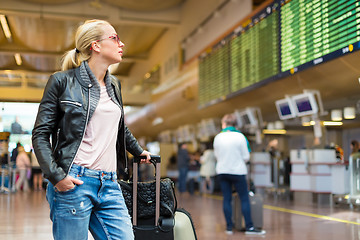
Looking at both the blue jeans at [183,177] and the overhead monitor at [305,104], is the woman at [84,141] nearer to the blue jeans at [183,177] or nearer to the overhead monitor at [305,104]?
the overhead monitor at [305,104]

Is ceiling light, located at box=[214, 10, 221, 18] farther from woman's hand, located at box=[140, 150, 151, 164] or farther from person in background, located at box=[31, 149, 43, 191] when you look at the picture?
woman's hand, located at box=[140, 150, 151, 164]

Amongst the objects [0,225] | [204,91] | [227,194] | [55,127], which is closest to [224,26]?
[204,91]

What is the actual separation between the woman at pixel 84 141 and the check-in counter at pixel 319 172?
10.2 meters

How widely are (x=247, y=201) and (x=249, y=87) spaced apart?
4402mm

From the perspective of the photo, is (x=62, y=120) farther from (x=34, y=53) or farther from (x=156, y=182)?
(x=34, y=53)

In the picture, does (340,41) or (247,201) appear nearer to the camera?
(247,201)

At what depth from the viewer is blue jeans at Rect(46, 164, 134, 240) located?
7.20 ft

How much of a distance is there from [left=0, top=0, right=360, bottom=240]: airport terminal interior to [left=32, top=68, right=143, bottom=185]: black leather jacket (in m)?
0.45

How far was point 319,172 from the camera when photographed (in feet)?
40.7

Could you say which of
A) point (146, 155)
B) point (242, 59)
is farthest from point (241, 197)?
point (242, 59)

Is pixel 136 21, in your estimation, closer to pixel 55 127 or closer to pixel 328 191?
pixel 328 191

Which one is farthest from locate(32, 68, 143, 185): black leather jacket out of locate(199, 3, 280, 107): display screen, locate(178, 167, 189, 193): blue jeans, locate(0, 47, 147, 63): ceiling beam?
locate(0, 47, 147, 63): ceiling beam

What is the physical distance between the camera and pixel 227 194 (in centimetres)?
677

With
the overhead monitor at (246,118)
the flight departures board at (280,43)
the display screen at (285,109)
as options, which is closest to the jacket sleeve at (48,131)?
the flight departures board at (280,43)
